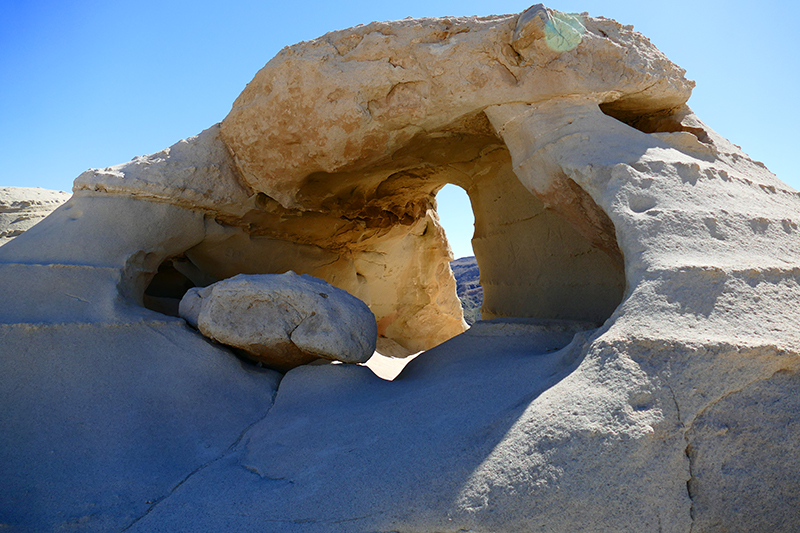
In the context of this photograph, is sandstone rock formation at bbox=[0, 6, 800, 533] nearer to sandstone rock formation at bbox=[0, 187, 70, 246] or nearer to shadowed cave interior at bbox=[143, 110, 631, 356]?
shadowed cave interior at bbox=[143, 110, 631, 356]

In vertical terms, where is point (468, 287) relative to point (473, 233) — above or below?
below

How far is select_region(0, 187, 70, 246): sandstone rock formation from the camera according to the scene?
12.4 feet

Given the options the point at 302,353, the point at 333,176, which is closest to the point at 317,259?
the point at 333,176

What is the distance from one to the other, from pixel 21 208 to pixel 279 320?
9.98ft

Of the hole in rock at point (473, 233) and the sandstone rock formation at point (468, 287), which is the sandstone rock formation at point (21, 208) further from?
the sandstone rock formation at point (468, 287)

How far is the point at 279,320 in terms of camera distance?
8.64 feet

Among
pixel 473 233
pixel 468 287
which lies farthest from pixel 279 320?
pixel 468 287

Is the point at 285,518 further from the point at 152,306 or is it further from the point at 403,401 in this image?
the point at 152,306

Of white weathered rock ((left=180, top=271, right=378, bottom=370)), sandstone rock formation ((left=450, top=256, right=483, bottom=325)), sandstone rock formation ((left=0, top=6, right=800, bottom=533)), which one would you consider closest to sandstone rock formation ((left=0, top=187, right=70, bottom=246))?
sandstone rock formation ((left=0, top=6, right=800, bottom=533))

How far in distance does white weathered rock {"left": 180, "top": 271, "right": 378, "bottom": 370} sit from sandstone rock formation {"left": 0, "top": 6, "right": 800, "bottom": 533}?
Answer: 118 millimetres

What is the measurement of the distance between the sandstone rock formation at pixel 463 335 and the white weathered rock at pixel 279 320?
118mm

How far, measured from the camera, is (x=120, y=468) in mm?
Answer: 1780

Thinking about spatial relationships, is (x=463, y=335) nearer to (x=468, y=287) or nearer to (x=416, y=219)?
(x=416, y=219)

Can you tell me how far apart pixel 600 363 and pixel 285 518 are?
1.10 meters
